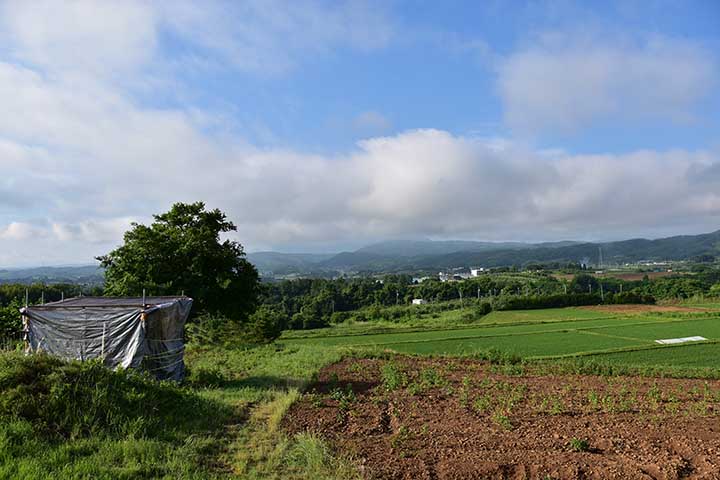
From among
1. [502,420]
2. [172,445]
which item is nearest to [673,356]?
[502,420]

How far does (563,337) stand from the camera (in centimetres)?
3100

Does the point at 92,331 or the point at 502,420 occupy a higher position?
the point at 92,331

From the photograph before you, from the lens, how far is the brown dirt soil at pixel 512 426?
5910 millimetres

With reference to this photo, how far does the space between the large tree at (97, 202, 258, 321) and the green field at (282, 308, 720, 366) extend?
856cm

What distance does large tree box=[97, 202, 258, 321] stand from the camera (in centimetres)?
2022

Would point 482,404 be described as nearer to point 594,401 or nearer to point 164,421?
point 594,401

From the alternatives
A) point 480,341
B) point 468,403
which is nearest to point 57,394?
point 468,403

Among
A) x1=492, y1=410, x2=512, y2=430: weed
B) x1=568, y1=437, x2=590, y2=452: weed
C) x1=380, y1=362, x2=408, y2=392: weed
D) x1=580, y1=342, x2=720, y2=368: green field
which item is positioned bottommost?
x1=580, y1=342, x2=720, y2=368: green field

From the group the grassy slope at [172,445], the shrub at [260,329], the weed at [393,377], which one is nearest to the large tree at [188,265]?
the shrub at [260,329]

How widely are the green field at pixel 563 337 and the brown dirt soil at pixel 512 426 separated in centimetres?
911

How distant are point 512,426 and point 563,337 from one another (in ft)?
85.9

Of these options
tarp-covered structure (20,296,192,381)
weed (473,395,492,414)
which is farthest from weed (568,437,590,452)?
tarp-covered structure (20,296,192,381)

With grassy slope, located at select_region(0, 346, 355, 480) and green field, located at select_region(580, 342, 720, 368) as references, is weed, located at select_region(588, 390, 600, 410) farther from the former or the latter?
green field, located at select_region(580, 342, 720, 368)

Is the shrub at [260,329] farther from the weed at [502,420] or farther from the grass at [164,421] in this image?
the weed at [502,420]
